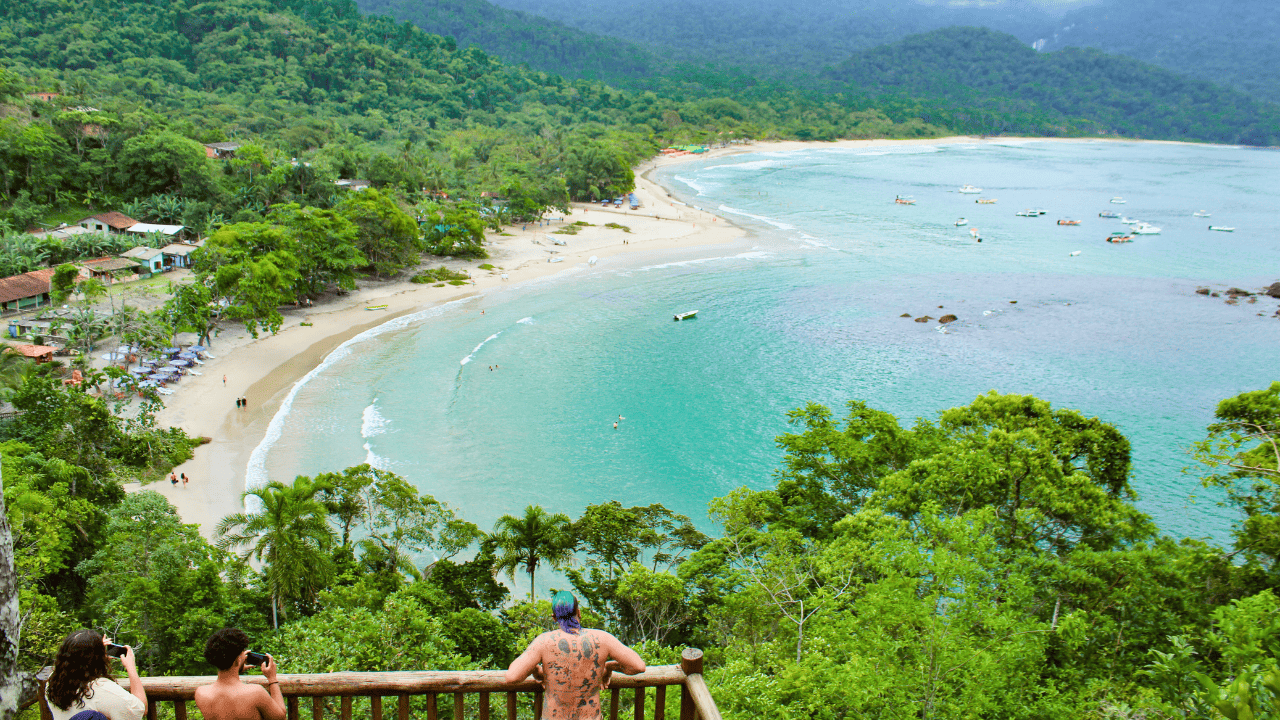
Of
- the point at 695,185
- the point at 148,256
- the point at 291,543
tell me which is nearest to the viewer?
the point at 291,543

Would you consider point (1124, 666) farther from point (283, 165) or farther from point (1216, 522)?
point (283, 165)

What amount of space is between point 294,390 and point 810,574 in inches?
1077

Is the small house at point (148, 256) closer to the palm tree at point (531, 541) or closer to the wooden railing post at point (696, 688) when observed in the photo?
the palm tree at point (531, 541)

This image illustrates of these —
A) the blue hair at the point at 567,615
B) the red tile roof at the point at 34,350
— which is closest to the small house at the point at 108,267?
the red tile roof at the point at 34,350

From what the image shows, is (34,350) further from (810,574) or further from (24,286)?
(810,574)

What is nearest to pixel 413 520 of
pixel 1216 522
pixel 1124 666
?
pixel 1124 666

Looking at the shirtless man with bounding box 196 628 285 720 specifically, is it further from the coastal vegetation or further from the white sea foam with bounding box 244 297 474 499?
the white sea foam with bounding box 244 297 474 499

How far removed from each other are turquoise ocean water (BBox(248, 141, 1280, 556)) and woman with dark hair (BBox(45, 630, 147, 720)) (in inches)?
830

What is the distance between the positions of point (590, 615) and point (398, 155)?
70502 mm

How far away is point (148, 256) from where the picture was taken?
44.4 metres

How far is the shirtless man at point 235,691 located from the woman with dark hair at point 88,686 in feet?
1.12

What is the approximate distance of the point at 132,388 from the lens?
30500mm

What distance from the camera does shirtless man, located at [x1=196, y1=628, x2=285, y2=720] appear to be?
4.07 metres

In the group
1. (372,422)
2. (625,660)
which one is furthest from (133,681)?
(372,422)
